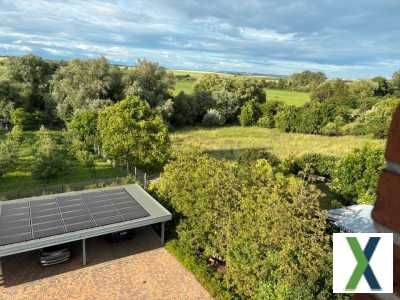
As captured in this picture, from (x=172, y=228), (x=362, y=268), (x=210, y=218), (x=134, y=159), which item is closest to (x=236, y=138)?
(x=134, y=159)

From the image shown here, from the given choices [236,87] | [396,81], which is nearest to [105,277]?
[236,87]

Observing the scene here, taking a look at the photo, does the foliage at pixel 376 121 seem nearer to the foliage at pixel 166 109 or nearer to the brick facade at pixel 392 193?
the foliage at pixel 166 109

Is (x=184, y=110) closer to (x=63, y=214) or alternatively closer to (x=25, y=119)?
(x=25, y=119)

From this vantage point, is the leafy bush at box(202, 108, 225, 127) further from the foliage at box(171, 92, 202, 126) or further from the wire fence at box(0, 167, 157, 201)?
the wire fence at box(0, 167, 157, 201)

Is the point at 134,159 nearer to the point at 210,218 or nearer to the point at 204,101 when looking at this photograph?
the point at 210,218

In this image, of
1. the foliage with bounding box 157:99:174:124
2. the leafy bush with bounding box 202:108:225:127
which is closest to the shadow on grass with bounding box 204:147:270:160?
the foliage with bounding box 157:99:174:124

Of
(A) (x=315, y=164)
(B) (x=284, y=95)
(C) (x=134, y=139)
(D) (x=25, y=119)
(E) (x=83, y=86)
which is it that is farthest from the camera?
(B) (x=284, y=95)
